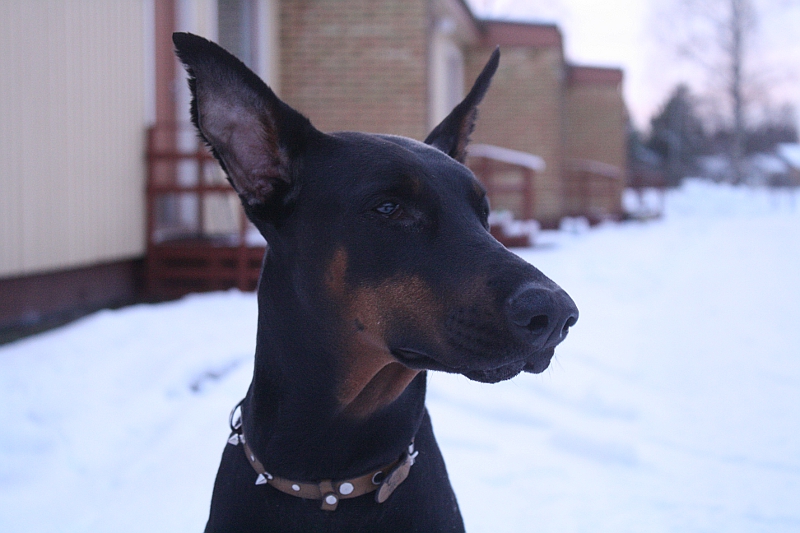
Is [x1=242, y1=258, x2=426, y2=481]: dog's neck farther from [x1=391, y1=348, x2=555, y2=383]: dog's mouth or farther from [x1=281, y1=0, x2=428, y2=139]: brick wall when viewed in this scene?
[x1=281, y1=0, x2=428, y2=139]: brick wall

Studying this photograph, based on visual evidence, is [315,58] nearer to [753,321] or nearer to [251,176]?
[753,321]

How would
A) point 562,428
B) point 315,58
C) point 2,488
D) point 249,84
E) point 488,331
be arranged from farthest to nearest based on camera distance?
point 315,58 < point 562,428 < point 2,488 < point 249,84 < point 488,331

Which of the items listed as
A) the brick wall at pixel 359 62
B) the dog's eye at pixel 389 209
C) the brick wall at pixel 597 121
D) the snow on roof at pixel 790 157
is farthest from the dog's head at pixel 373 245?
the snow on roof at pixel 790 157

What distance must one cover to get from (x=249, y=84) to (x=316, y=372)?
0.79 meters

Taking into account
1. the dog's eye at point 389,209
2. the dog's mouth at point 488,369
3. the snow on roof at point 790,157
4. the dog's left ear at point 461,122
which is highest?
the dog's left ear at point 461,122

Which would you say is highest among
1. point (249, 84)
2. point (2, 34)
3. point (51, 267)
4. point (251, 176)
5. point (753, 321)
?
point (2, 34)

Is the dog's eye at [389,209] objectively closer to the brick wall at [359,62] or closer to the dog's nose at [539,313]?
the dog's nose at [539,313]

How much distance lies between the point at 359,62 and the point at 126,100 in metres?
3.34

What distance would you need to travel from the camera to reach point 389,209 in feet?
6.48

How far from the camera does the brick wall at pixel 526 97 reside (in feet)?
48.1

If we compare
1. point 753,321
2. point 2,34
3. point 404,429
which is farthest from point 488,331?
point 753,321

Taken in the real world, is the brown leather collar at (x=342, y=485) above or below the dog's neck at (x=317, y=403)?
below

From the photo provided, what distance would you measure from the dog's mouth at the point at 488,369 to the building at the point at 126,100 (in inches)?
165

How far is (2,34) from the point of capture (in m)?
5.08
